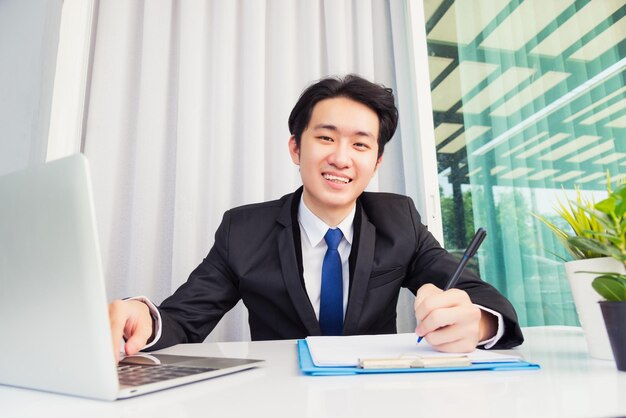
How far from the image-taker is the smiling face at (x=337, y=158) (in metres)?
1.33

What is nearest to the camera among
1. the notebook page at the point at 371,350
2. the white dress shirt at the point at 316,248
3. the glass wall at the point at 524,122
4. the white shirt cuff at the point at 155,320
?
the notebook page at the point at 371,350

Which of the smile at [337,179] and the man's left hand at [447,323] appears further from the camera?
the smile at [337,179]

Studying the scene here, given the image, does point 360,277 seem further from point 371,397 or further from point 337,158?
point 371,397

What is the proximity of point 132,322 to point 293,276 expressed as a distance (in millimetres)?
467

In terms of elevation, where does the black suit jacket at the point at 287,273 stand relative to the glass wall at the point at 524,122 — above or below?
below

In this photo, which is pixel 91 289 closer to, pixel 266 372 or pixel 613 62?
pixel 266 372

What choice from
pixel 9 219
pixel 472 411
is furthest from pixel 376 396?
pixel 9 219

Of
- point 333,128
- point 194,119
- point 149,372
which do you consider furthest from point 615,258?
point 194,119

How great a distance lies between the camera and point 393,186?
195 cm

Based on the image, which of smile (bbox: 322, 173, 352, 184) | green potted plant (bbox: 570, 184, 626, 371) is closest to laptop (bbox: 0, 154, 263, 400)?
green potted plant (bbox: 570, 184, 626, 371)

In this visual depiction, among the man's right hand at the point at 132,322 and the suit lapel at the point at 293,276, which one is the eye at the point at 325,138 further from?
the man's right hand at the point at 132,322

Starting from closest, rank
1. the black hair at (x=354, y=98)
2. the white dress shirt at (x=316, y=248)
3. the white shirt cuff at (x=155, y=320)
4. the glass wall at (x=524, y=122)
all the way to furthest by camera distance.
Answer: the white shirt cuff at (x=155, y=320), the white dress shirt at (x=316, y=248), the black hair at (x=354, y=98), the glass wall at (x=524, y=122)

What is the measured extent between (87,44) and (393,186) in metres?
1.42

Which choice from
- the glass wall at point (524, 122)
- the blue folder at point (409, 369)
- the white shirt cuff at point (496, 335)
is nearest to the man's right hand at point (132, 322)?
the blue folder at point (409, 369)
